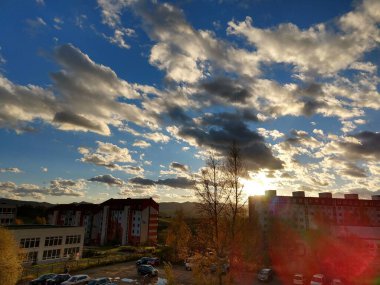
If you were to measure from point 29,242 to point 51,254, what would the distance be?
18.7ft

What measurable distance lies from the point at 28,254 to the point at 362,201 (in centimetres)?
12686

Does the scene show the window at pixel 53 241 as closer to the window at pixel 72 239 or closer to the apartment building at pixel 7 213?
the window at pixel 72 239

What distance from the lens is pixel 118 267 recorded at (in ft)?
160

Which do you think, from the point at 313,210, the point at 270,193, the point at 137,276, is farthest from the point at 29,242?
the point at 313,210

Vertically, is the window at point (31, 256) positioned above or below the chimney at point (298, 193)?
below

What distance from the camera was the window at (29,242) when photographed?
48812 millimetres

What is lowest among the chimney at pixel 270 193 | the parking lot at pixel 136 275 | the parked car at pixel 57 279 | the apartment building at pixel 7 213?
the parking lot at pixel 136 275

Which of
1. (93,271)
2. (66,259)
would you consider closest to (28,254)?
(66,259)

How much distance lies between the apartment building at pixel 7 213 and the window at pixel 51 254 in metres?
41.8

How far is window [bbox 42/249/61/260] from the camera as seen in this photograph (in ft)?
173

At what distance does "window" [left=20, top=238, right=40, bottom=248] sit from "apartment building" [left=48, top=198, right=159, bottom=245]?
32.1 m

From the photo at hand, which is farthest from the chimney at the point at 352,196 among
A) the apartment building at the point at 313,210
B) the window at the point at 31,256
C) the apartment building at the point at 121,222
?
the window at the point at 31,256

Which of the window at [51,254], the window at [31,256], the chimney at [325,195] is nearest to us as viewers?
the window at [31,256]

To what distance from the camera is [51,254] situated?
53.9 m
